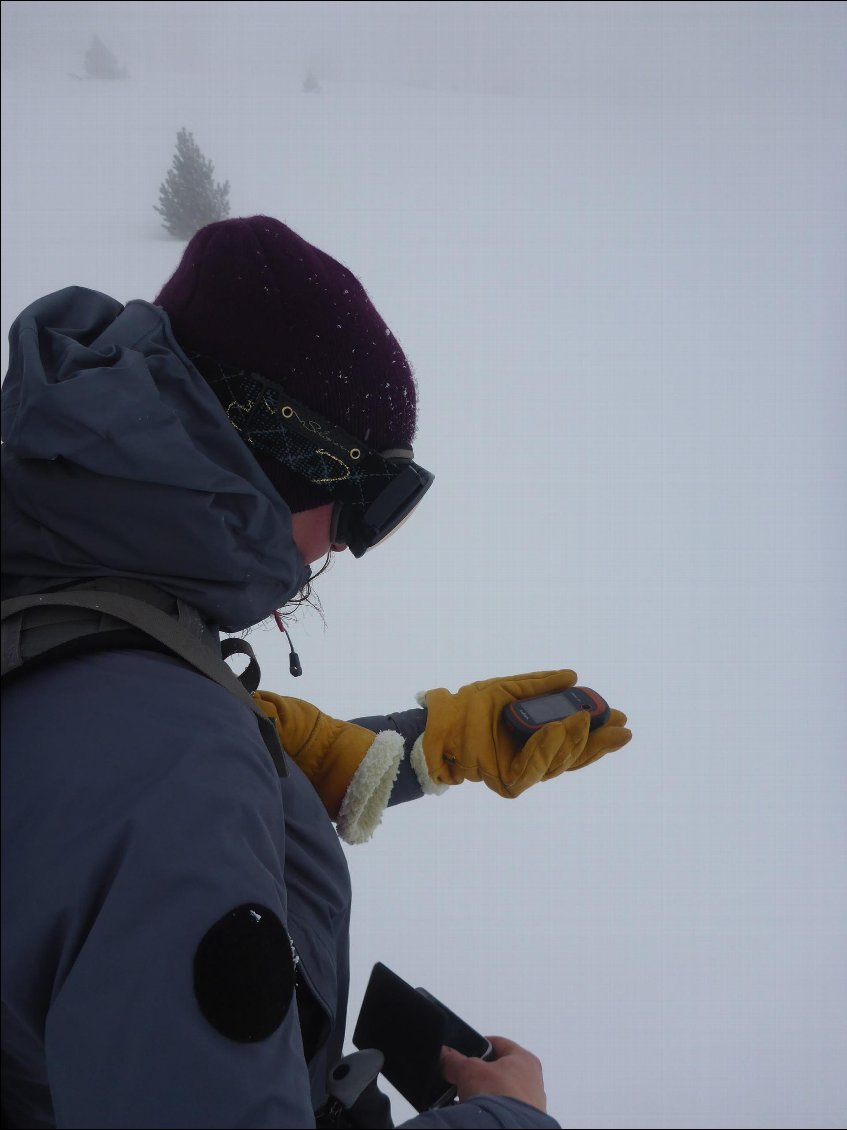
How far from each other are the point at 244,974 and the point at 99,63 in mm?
21001

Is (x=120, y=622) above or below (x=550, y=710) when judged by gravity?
above

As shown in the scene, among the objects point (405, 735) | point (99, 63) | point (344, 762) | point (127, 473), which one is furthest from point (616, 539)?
point (99, 63)

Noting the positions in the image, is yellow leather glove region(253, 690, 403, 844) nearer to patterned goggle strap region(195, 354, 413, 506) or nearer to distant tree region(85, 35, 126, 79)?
patterned goggle strap region(195, 354, 413, 506)

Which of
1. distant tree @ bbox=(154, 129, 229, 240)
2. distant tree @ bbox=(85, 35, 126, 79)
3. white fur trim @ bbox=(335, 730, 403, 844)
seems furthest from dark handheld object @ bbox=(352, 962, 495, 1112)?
distant tree @ bbox=(85, 35, 126, 79)

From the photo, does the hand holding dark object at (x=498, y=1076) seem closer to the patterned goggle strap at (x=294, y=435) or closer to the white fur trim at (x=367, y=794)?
the white fur trim at (x=367, y=794)

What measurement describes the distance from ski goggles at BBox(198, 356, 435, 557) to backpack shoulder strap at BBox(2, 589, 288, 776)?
292 millimetres

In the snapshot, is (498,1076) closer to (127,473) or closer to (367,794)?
(367,794)

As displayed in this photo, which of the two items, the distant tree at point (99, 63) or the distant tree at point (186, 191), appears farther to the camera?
the distant tree at point (99, 63)

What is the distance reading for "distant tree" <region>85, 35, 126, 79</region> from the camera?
47.9 ft

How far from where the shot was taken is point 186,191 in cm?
760

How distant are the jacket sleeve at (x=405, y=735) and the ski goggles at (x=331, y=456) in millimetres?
714

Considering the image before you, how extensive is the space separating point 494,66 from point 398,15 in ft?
43.6

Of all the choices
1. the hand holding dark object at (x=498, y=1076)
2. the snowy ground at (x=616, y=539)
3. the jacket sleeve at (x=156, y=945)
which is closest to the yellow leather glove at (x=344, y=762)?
the hand holding dark object at (x=498, y=1076)

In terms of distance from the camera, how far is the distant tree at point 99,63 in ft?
47.9
